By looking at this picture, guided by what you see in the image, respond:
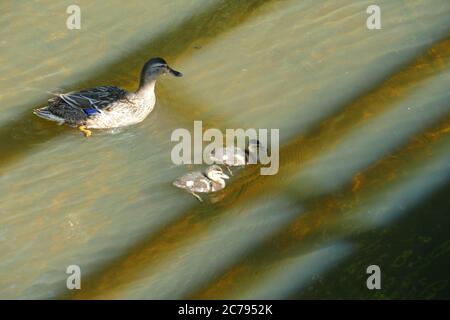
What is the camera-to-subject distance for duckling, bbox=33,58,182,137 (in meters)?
8.68

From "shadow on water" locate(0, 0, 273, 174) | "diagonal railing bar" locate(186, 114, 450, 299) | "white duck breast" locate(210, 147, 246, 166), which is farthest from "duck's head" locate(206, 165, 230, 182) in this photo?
"shadow on water" locate(0, 0, 273, 174)

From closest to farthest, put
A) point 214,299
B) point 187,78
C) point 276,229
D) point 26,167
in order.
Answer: point 214,299 < point 276,229 < point 26,167 < point 187,78

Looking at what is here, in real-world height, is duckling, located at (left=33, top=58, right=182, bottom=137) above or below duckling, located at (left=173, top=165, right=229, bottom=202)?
above

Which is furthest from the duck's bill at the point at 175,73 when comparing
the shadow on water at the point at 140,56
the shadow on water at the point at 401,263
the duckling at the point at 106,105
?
the shadow on water at the point at 401,263

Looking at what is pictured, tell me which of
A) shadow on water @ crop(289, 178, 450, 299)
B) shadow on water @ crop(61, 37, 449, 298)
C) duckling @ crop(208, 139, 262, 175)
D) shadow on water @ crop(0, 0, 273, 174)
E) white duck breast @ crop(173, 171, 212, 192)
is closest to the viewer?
shadow on water @ crop(289, 178, 450, 299)

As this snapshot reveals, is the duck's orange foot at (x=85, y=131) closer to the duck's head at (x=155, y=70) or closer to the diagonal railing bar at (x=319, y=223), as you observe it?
the duck's head at (x=155, y=70)

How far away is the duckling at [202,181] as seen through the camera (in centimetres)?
784

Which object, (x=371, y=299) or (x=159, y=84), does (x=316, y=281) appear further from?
(x=159, y=84)

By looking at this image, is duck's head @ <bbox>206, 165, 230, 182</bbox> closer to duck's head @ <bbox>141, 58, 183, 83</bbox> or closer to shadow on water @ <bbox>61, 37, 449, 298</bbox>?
shadow on water @ <bbox>61, 37, 449, 298</bbox>

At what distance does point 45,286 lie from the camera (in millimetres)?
7188

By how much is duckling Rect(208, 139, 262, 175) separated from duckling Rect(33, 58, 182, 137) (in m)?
0.94

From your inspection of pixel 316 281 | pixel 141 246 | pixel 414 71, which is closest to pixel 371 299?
pixel 316 281

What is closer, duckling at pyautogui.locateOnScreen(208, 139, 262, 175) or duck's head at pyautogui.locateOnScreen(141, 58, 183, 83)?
duckling at pyautogui.locateOnScreen(208, 139, 262, 175)

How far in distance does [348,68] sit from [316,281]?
2.71m
